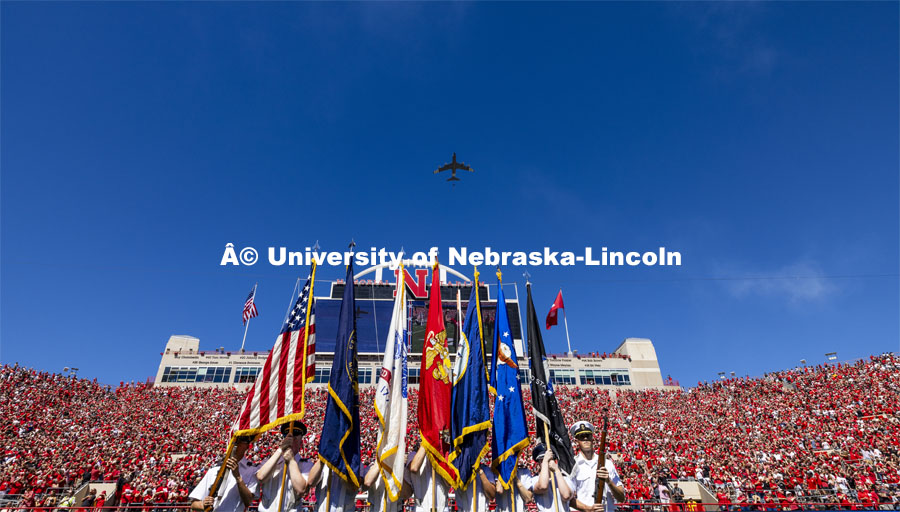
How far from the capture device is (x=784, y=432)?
92.5 ft

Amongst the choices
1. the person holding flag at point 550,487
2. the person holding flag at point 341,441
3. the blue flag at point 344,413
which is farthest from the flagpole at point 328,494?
the person holding flag at point 550,487

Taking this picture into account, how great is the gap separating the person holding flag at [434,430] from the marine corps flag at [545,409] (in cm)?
211

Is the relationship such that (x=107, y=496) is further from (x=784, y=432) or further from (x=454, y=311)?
(x=784, y=432)

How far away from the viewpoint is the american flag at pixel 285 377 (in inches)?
343

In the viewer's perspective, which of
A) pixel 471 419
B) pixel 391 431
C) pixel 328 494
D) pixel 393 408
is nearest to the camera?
pixel 328 494

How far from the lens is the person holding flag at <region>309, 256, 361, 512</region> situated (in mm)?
8641

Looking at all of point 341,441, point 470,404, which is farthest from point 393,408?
point 470,404

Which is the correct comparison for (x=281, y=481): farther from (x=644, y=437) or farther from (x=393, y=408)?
(x=644, y=437)

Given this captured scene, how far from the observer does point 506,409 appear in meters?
10.5

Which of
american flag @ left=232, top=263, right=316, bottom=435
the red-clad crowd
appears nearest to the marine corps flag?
the red-clad crowd

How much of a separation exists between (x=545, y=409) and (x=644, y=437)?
24269 mm

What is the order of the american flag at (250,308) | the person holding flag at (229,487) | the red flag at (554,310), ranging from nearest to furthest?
the person holding flag at (229,487) → the red flag at (554,310) → the american flag at (250,308)

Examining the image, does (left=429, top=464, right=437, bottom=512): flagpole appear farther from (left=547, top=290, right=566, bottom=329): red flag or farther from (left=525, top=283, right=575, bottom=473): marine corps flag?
(left=547, top=290, right=566, bottom=329): red flag

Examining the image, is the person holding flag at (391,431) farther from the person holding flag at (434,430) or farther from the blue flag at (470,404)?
the blue flag at (470,404)
